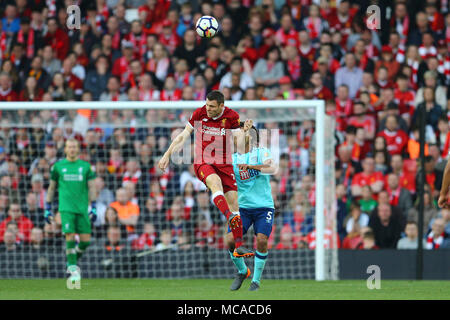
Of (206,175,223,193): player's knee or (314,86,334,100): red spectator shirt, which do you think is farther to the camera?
(314,86,334,100): red spectator shirt

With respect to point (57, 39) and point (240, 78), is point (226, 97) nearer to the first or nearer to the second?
point (240, 78)

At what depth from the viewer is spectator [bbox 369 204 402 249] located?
Result: 1448cm

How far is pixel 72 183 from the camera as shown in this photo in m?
13.4

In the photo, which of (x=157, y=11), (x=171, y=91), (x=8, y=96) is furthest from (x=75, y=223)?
(x=157, y=11)

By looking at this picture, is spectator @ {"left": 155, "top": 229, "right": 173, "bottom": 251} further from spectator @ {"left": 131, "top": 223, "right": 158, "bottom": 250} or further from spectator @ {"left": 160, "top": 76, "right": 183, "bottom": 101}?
spectator @ {"left": 160, "top": 76, "right": 183, "bottom": 101}

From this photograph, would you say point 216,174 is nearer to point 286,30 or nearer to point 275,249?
point 275,249

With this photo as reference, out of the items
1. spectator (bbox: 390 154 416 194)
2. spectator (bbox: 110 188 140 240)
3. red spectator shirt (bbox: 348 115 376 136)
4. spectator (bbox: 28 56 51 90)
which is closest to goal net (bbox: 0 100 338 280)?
spectator (bbox: 110 188 140 240)

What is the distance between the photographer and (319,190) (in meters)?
14.1

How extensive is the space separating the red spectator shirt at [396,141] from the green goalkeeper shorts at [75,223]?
5.23 metres

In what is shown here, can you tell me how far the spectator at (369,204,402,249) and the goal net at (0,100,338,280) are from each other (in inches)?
26.4

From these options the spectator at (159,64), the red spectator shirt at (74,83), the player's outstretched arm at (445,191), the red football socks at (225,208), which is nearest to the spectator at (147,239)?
the spectator at (159,64)

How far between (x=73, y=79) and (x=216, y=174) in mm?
8464

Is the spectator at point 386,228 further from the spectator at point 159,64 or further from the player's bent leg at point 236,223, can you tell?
the spectator at point 159,64

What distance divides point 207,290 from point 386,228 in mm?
4112
